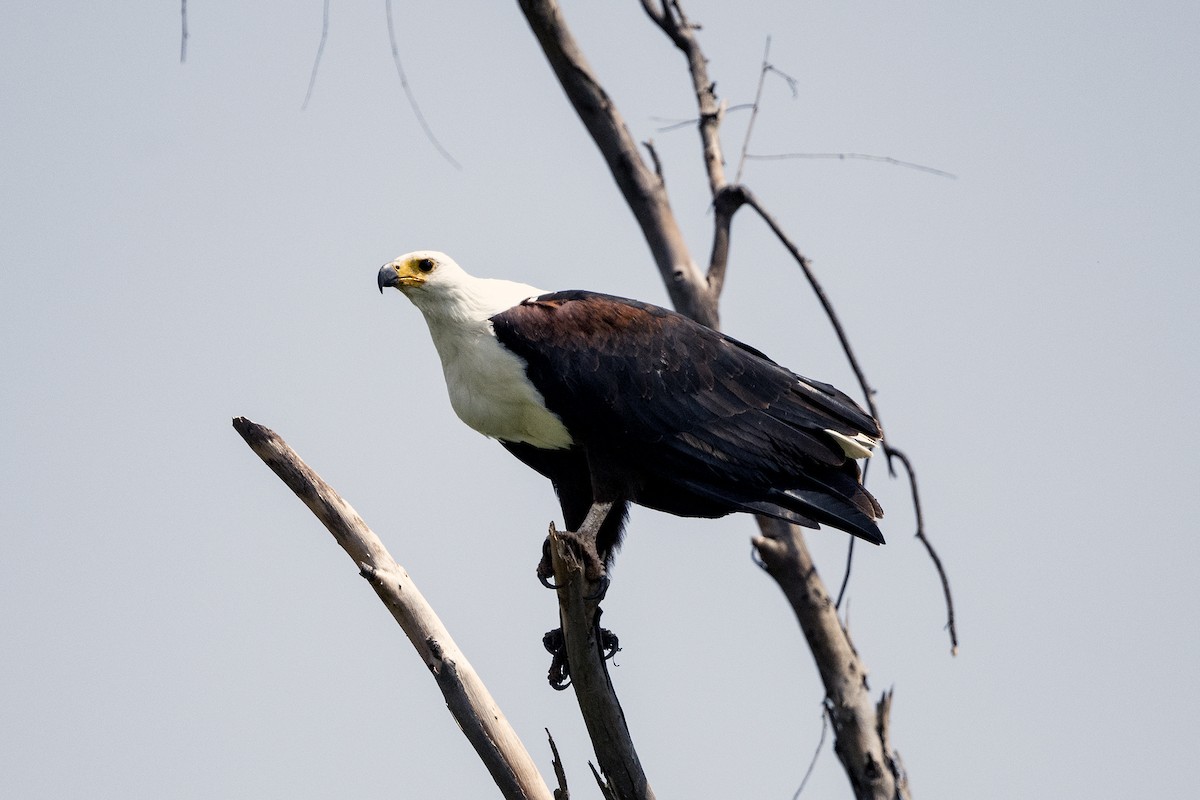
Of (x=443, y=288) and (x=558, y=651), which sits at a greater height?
(x=443, y=288)

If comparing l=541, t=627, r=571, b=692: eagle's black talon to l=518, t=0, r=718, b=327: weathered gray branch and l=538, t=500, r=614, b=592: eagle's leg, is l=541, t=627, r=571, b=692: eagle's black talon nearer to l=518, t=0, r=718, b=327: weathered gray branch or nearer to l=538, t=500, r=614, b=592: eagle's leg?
l=538, t=500, r=614, b=592: eagle's leg

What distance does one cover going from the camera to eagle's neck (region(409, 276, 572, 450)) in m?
5.21

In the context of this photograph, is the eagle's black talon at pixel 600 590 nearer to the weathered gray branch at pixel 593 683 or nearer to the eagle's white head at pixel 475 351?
the weathered gray branch at pixel 593 683

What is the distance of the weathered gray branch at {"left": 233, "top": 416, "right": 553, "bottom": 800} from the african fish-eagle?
2.60 ft

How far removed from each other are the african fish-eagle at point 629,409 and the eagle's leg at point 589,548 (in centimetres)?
2

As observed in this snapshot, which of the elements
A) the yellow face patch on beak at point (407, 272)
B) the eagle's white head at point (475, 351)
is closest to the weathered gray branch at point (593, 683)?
the eagle's white head at point (475, 351)

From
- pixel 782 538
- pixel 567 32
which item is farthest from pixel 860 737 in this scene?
pixel 567 32

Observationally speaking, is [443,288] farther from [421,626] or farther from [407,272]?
[421,626]

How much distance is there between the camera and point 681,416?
17.5 feet

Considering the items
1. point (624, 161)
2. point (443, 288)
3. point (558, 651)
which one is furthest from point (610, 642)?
point (624, 161)

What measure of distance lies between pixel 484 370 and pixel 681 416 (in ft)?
2.59

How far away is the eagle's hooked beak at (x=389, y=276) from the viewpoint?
5340 millimetres

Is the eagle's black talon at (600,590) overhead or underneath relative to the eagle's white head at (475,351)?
underneath

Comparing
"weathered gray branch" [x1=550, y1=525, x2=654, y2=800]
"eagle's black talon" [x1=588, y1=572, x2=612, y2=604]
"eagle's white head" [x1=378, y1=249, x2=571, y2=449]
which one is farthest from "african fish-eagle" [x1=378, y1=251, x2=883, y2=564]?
"weathered gray branch" [x1=550, y1=525, x2=654, y2=800]
